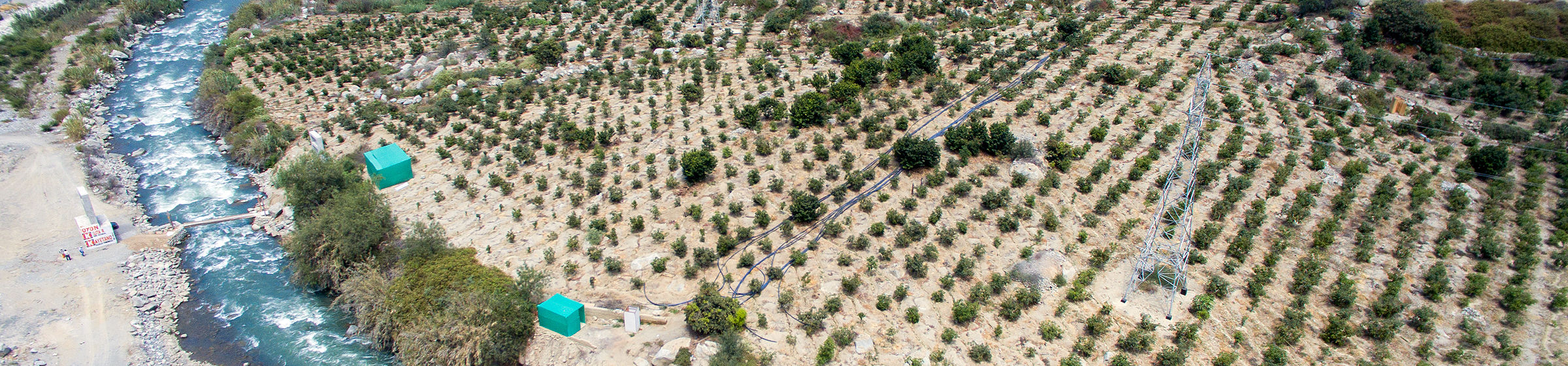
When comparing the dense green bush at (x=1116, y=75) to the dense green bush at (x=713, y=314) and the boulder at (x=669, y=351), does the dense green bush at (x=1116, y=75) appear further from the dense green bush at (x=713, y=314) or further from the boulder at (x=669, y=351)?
the boulder at (x=669, y=351)

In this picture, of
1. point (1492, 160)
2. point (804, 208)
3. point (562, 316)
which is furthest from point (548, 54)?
point (1492, 160)

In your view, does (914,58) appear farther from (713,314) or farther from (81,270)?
(81,270)

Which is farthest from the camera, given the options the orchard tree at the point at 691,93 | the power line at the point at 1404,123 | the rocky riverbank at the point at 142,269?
the orchard tree at the point at 691,93

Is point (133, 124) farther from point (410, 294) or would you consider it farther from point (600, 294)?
point (600, 294)

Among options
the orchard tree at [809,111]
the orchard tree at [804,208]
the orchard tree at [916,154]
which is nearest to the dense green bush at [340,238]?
the orchard tree at [804,208]

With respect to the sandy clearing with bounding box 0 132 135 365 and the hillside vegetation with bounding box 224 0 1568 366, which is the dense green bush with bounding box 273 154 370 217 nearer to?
the hillside vegetation with bounding box 224 0 1568 366

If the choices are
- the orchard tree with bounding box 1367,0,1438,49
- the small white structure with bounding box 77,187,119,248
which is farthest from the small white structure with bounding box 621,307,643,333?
the orchard tree with bounding box 1367,0,1438,49
